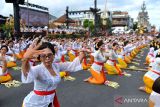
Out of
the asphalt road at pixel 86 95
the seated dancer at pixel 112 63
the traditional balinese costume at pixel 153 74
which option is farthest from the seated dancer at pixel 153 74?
the seated dancer at pixel 112 63

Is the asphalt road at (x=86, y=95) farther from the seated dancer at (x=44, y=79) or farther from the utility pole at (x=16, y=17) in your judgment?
the utility pole at (x=16, y=17)

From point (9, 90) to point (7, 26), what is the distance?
2367cm

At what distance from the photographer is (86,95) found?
7676 millimetres

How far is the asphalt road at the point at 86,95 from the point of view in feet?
22.3

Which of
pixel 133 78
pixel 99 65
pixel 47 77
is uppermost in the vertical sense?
pixel 47 77

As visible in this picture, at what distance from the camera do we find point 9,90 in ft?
26.8

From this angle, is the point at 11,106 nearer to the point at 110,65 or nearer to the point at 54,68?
the point at 54,68

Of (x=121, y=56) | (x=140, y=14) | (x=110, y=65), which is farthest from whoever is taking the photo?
(x=140, y=14)

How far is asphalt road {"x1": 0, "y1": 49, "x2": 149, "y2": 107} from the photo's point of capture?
681cm

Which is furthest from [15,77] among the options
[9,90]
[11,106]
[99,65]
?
[11,106]

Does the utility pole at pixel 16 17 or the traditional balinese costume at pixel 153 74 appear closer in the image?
the traditional balinese costume at pixel 153 74

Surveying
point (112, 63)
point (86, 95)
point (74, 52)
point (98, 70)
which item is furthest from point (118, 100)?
point (74, 52)

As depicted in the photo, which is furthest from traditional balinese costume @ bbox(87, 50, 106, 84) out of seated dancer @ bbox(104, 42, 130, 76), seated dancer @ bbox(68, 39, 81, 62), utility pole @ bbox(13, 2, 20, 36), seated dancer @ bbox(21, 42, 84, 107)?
utility pole @ bbox(13, 2, 20, 36)

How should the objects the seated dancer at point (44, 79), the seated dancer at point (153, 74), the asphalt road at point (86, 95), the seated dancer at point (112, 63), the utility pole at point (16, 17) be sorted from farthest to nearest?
the utility pole at point (16, 17) < the seated dancer at point (112, 63) < the seated dancer at point (153, 74) < the asphalt road at point (86, 95) < the seated dancer at point (44, 79)
